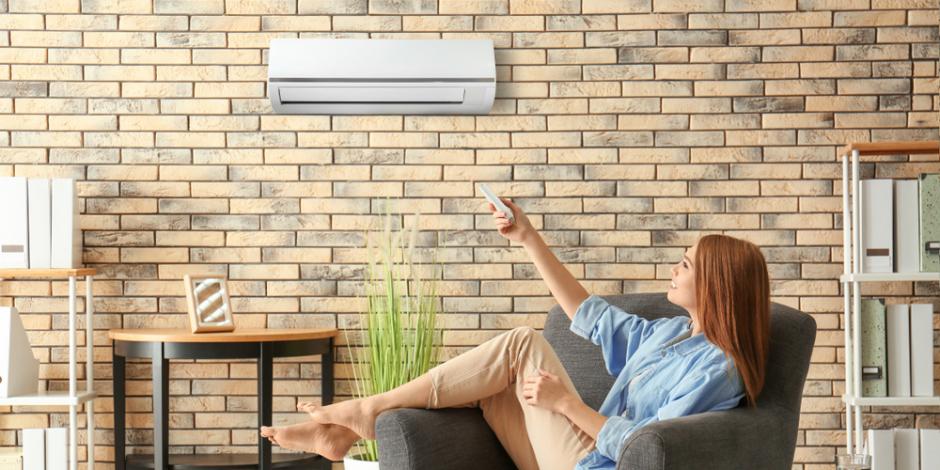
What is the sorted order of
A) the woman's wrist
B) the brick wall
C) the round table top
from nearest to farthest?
the woman's wrist → the round table top → the brick wall

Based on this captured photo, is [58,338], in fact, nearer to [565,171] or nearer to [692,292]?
[565,171]

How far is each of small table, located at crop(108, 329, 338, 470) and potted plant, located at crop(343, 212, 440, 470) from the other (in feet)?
0.67

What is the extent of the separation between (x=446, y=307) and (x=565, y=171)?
2.17 feet

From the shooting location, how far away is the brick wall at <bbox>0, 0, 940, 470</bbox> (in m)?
3.72

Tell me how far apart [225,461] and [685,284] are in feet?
6.04

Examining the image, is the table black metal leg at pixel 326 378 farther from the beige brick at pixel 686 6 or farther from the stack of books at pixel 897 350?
the stack of books at pixel 897 350

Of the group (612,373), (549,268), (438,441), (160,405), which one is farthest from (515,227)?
(160,405)

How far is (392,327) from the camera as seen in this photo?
3381 millimetres

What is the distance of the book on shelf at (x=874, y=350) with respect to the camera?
349cm

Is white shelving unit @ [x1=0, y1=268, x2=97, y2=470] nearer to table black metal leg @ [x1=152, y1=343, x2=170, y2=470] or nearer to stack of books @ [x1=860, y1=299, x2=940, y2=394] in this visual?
table black metal leg @ [x1=152, y1=343, x2=170, y2=470]

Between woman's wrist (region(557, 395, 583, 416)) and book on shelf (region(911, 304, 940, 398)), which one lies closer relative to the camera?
woman's wrist (region(557, 395, 583, 416))

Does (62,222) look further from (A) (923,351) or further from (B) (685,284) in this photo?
(A) (923,351)

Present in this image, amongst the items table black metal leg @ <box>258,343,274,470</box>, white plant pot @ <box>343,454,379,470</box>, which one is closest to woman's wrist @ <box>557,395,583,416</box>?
white plant pot @ <box>343,454,379,470</box>

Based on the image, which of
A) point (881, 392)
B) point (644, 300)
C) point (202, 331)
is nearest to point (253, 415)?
point (202, 331)
